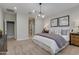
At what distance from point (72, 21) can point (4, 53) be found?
1.71m

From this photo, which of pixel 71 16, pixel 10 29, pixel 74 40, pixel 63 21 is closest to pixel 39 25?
pixel 63 21

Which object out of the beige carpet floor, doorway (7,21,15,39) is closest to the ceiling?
doorway (7,21,15,39)

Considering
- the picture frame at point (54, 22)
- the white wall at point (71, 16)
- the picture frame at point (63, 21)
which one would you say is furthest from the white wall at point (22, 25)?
the picture frame at point (63, 21)

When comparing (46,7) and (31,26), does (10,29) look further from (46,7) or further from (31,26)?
(46,7)

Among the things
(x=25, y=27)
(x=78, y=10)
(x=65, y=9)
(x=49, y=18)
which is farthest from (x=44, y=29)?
(x=78, y=10)

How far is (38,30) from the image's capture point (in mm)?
2227

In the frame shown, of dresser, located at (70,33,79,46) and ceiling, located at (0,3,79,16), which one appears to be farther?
dresser, located at (70,33,79,46)

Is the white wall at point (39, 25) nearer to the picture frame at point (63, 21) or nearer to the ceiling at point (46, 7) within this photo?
the ceiling at point (46, 7)

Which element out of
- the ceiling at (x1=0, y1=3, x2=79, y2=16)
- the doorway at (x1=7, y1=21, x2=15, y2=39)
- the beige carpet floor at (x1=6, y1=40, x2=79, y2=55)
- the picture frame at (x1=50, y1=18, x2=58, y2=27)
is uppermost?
the ceiling at (x1=0, y1=3, x2=79, y2=16)

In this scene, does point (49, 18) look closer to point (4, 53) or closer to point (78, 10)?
point (78, 10)

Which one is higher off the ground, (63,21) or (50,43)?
(63,21)

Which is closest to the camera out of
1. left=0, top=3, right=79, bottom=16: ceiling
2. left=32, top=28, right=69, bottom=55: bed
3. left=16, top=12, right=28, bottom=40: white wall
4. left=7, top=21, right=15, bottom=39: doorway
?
left=0, top=3, right=79, bottom=16: ceiling

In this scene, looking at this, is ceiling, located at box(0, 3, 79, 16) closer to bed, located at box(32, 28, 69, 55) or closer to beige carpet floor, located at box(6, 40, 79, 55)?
bed, located at box(32, 28, 69, 55)

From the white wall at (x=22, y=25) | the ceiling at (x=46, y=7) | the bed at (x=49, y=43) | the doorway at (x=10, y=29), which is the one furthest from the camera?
the bed at (x=49, y=43)
